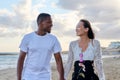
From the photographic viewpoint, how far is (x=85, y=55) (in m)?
6.46

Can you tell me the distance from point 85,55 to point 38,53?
97 cm

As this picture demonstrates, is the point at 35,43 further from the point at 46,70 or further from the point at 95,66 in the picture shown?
the point at 95,66

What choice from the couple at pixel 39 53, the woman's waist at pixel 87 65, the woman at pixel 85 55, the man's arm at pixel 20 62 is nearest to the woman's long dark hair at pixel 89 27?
the woman at pixel 85 55

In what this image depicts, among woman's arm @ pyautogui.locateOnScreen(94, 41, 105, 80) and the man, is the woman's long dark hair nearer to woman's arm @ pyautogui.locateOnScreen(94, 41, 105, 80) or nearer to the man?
woman's arm @ pyautogui.locateOnScreen(94, 41, 105, 80)

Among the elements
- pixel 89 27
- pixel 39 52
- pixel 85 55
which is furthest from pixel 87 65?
pixel 39 52

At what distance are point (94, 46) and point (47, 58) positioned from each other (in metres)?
1.06

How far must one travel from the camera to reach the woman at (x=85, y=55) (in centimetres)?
643

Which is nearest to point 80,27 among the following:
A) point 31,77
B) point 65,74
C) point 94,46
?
point 94,46

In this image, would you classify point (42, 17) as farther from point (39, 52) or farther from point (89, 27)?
point (89, 27)

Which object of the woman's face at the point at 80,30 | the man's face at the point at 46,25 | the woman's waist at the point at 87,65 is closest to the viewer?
the man's face at the point at 46,25

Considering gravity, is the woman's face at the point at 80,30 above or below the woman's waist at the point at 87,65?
above

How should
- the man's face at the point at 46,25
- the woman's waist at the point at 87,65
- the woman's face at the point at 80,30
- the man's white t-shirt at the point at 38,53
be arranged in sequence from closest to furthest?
the man's white t-shirt at the point at 38,53, the man's face at the point at 46,25, the woman's waist at the point at 87,65, the woman's face at the point at 80,30

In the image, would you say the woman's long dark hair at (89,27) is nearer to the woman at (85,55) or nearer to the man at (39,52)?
the woman at (85,55)

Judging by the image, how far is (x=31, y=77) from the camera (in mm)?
5812
